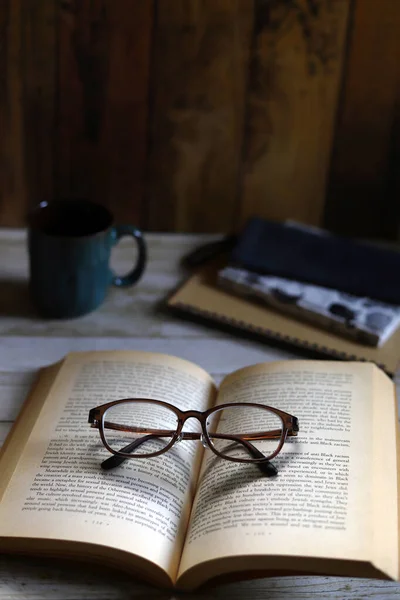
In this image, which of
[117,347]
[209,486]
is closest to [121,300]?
[117,347]

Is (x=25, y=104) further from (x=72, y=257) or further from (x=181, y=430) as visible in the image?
(x=181, y=430)

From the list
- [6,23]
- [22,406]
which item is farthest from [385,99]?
[22,406]

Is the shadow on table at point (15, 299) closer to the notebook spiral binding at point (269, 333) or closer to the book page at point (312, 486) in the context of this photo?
the notebook spiral binding at point (269, 333)

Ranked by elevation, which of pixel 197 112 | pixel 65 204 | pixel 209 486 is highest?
pixel 197 112

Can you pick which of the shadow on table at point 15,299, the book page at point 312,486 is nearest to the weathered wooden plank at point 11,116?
the shadow on table at point 15,299

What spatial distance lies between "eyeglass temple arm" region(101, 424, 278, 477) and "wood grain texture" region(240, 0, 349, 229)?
52 centimetres

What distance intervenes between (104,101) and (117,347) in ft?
1.16

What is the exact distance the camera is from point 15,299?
95 cm

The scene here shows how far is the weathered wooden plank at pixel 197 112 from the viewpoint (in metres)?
0.98

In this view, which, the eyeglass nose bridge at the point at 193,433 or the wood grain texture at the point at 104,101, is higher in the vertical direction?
the wood grain texture at the point at 104,101

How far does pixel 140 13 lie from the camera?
3.18ft

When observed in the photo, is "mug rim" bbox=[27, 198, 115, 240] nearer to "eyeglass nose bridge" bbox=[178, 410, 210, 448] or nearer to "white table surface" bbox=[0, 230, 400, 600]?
"white table surface" bbox=[0, 230, 400, 600]

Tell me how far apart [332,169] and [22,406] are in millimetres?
572

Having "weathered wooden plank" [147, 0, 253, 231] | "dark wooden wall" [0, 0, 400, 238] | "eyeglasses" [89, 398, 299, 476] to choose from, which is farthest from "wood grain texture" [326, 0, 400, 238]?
"eyeglasses" [89, 398, 299, 476]
